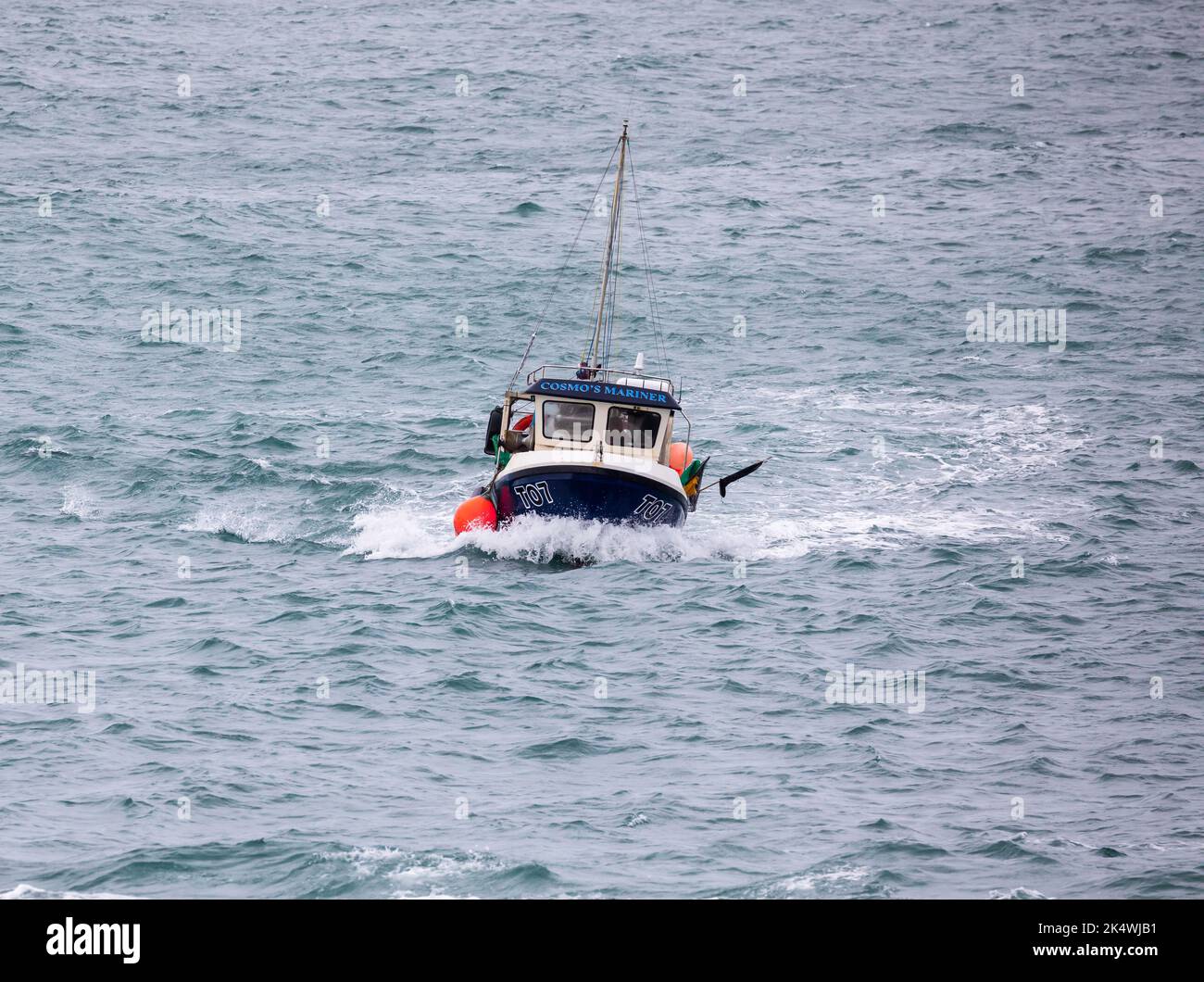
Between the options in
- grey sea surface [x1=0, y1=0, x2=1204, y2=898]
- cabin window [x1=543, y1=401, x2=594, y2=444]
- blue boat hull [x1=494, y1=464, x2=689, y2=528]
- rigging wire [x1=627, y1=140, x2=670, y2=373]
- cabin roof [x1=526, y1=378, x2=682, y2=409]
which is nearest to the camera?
grey sea surface [x1=0, y1=0, x2=1204, y2=898]

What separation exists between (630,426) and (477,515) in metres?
3.82

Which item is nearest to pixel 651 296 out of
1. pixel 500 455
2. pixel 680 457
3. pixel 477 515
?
pixel 680 457

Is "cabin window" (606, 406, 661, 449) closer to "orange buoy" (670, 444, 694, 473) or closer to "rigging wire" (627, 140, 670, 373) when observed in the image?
"orange buoy" (670, 444, 694, 473)

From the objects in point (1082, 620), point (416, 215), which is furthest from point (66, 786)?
point (416, 215)

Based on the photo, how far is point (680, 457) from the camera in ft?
126

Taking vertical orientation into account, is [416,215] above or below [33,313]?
above

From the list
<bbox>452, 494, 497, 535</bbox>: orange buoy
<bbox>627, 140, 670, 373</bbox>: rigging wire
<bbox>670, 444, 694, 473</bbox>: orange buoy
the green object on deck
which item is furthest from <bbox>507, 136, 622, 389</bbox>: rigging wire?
<bbox>452, 494, 497, 535</bbox>: orange buoy

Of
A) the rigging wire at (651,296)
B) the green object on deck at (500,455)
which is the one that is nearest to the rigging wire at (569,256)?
the rigging wire at (651,296)

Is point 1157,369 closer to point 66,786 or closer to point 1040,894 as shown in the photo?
point 1040,894

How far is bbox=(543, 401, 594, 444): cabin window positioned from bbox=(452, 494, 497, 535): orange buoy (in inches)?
82.5

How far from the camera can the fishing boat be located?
113 feet

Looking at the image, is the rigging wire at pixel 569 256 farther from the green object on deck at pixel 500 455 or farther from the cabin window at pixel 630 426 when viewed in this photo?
the cabin window at pixel 630 426
